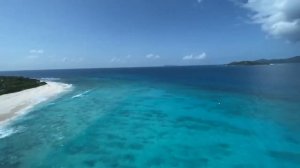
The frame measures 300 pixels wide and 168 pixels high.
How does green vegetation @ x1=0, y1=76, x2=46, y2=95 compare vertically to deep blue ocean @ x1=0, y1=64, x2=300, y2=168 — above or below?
above

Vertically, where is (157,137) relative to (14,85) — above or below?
below

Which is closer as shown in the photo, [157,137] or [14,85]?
[157,137]

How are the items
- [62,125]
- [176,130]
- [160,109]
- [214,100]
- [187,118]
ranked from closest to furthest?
[176,130], [62,125], [187,118], [160,109], [214,100]

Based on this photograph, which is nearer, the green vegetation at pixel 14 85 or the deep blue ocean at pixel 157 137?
the deep blue ocean at pixel 157 137

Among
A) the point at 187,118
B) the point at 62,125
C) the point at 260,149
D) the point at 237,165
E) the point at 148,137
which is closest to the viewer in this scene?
the point at 237,165

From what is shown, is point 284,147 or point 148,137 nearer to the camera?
point 284,147

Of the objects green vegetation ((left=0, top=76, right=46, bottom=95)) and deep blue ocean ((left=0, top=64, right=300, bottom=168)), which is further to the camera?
green vegetation ((left=0, top=76, right=46, bottom=95))

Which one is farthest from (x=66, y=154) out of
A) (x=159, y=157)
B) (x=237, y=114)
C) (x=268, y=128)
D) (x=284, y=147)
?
(x=237, y=114)

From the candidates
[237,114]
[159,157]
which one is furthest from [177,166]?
[237,114]

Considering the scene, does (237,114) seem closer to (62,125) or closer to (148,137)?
(148,137)

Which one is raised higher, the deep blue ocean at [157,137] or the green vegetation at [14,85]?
the green vegetation at [14,85]
